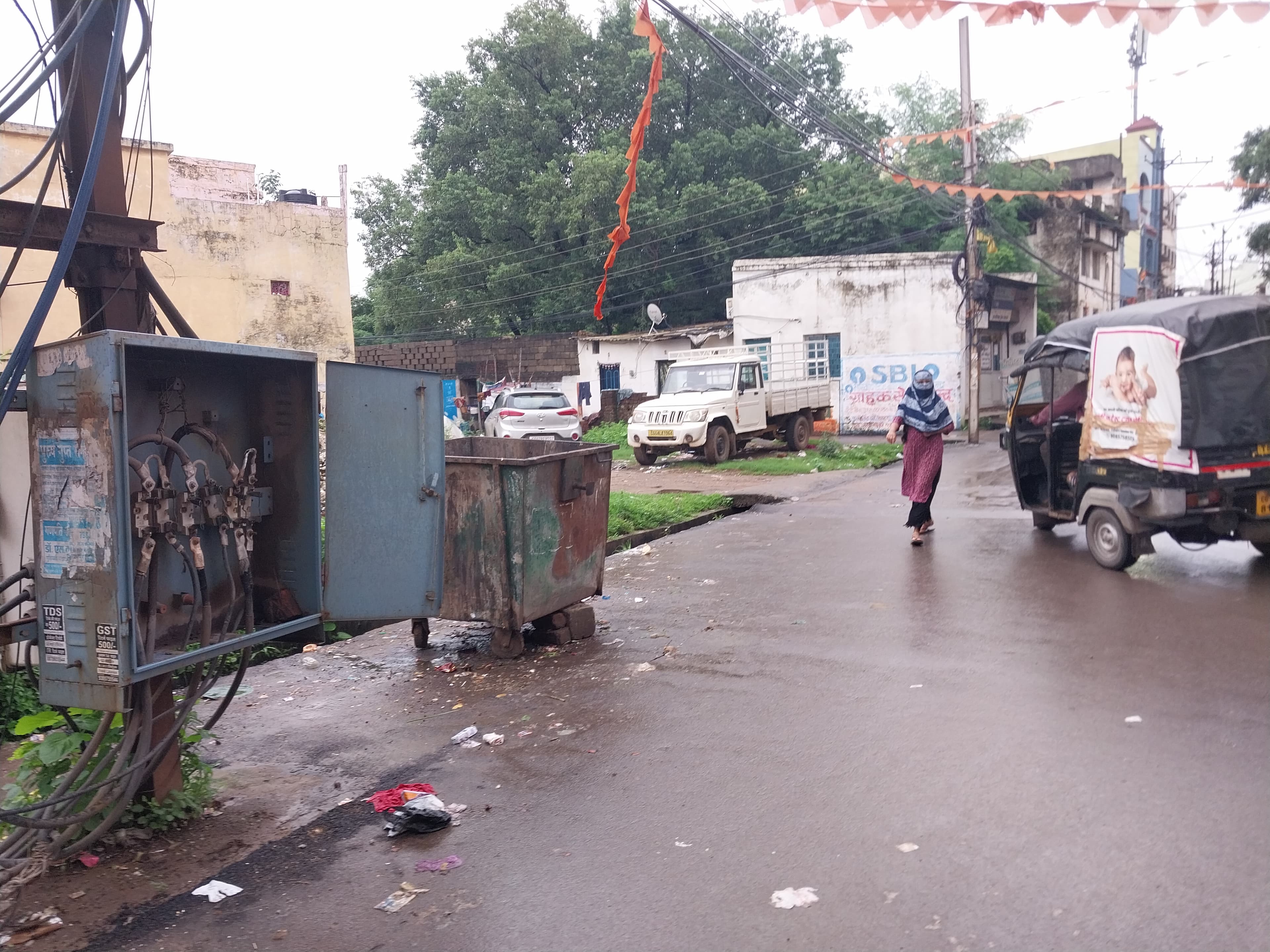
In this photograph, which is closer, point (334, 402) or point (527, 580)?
point (334, 402)

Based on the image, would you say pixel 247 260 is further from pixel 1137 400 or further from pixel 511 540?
pixel 1137 400

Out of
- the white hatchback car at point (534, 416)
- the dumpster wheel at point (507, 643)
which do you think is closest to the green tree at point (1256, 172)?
the white hatchback car at point (534, 416)

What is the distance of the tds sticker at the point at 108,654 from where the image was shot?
3.64 metres

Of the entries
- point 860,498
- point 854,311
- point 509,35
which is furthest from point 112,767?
point 509,35

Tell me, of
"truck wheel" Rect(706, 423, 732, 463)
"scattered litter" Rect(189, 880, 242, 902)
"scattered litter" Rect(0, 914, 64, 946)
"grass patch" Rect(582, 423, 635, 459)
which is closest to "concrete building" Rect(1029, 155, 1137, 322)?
"grass patch" Rect(582, 423, 635, 459)

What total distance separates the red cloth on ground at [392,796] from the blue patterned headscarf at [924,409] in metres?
7.10

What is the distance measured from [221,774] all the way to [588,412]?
2704cm

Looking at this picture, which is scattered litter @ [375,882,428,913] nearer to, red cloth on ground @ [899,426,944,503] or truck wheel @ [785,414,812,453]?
red cloth on ground @ [899,426,944,503]

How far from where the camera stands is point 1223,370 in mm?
7906

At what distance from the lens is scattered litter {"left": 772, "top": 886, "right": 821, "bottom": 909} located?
342 centimetres

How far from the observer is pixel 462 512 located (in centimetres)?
666

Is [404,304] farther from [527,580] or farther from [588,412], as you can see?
[527,580]

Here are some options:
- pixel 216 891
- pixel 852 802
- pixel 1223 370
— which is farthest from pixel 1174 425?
pixel 216 891

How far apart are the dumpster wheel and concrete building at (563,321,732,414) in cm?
2318
